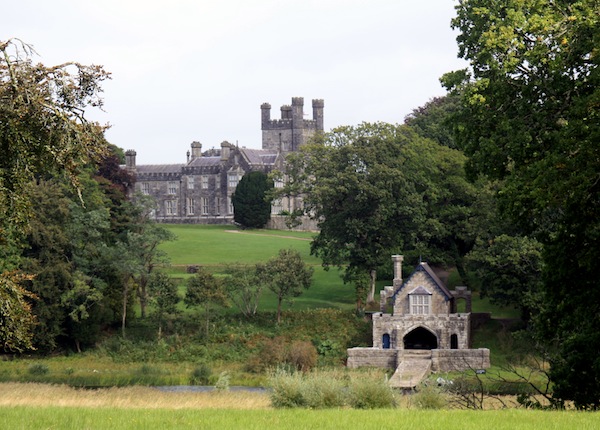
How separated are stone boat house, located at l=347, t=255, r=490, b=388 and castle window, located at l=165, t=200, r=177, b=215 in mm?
57230

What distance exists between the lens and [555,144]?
25.2 m

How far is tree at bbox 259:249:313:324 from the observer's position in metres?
58.2

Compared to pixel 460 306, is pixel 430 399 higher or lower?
higher

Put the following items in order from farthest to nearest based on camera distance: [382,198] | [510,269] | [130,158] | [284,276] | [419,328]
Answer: [130,158]
[382,198]
[284,276]
[419,328]
[510,269]

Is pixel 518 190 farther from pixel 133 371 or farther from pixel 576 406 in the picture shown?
pixel 133 371

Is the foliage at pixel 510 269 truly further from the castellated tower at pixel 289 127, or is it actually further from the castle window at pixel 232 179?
the castellated tower at pixel 289 127

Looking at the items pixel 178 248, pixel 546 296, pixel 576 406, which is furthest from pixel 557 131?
pixel 178 248

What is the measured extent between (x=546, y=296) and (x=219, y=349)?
101ft

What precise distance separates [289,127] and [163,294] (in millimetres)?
76562

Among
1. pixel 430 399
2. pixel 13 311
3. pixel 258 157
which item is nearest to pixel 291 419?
pixel 430 399

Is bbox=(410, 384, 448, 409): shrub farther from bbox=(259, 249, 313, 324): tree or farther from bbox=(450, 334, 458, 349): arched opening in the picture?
bbox=(259, 249, 313, 324): tree

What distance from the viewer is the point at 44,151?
21.5 meters

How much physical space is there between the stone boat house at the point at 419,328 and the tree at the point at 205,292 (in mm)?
7932

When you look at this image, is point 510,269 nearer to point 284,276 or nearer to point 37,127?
point 284,276
